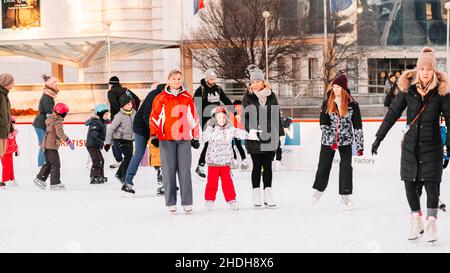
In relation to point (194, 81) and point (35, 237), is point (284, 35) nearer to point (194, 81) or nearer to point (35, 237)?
point (194, 81)

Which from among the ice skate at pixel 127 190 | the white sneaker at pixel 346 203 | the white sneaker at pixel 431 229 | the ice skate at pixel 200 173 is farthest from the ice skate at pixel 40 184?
the white sneaker at pixel 431 229

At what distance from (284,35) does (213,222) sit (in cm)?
3236

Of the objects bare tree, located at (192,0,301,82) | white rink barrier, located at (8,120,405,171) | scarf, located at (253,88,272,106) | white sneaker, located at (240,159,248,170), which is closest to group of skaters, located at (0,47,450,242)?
scarf, located at (253,88,272,106)

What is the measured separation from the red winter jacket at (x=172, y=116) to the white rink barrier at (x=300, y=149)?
6.44 meters

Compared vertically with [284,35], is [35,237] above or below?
below

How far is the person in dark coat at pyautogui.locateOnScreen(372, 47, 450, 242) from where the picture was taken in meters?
7.56

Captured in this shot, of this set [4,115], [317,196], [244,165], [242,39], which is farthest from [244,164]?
[242,39]

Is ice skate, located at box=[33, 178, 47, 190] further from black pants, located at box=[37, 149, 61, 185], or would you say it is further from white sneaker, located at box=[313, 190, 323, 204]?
white sneaker, located at box=[313, 190, 323, 204]

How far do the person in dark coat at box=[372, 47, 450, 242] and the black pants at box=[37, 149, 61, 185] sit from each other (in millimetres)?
6570

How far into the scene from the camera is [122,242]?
8016 mm

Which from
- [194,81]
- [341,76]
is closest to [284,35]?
[194,81]

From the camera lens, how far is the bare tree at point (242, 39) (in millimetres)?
39562

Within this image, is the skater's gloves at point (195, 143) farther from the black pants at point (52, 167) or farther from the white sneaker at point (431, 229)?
the black pants at point (52, 167)

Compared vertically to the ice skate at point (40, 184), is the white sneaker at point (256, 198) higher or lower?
higher
